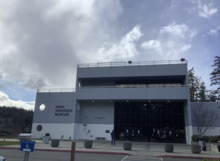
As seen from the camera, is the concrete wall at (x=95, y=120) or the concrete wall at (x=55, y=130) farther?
the concrete wall at (x=55, y=130)

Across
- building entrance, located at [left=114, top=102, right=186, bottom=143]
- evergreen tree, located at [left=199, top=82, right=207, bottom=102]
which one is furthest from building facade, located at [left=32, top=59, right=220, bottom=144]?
evergreen tree, located at [left=199, top=82, right=207, bottom=102]

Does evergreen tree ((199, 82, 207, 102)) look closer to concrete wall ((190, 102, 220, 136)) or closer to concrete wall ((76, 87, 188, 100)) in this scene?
concrete wall ((190, 102, 220, 136))

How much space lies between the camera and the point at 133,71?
30.7 m

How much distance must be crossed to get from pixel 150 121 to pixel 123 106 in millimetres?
4909

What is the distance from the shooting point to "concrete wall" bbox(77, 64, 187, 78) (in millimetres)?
29484

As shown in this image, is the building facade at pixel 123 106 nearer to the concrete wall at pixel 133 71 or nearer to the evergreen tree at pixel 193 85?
the concrete wall at pixel 133 71

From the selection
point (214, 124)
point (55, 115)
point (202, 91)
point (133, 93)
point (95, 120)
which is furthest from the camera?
point (202, 91)

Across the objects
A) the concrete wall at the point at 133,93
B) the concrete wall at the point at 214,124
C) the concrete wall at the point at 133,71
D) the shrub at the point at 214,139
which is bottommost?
the shrub at the point at 214,139

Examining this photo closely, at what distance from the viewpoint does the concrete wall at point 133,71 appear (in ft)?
96.7

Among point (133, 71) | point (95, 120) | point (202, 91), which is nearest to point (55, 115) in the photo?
point (95, 120)

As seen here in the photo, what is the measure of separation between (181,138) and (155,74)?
418 inches

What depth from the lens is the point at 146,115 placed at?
31.1 m

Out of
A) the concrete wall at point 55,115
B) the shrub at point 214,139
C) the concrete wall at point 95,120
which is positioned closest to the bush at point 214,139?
the shrub at point 214,139

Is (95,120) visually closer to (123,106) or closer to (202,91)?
(123,106)
